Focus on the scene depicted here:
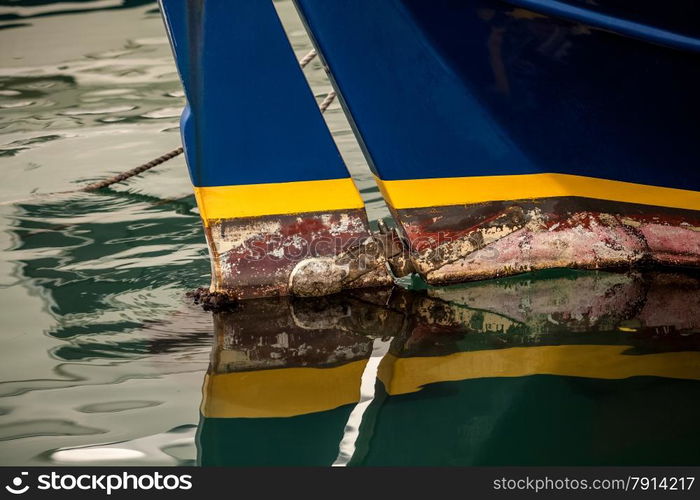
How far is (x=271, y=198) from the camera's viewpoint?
115 inches

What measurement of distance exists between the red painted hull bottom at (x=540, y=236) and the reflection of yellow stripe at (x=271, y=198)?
0.63 ft

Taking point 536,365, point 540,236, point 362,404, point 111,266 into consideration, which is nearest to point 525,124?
point 540,236

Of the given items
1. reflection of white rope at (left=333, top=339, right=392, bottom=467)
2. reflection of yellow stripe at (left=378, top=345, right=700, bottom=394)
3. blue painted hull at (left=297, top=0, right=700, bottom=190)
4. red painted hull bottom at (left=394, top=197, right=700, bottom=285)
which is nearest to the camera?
reflection of white rope at (left=333, top=339, right=392, bottom=467)

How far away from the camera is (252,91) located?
2.83 meters

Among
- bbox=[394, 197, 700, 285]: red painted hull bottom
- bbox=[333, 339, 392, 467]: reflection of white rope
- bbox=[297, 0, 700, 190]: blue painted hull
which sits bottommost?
bbox=[333, 339, 392, 467]: reflection of white rope

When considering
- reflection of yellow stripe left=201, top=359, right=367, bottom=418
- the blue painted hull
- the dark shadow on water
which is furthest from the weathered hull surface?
the dark shadow on water

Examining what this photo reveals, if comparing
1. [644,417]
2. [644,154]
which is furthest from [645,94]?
[644,417]

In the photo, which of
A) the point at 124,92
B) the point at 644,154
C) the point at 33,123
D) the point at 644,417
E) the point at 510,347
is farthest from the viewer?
the point at 124,92

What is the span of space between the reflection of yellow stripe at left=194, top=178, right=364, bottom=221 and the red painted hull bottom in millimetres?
191

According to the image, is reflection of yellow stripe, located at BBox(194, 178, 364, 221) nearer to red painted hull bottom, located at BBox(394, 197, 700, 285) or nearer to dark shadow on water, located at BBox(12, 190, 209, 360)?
red painted hull bottom, located at BBox(394, 197, 700, 285)

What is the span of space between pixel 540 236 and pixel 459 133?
404 millimetres

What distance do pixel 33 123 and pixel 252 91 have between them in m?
2.59

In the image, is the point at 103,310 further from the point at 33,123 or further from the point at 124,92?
the point at 124,92

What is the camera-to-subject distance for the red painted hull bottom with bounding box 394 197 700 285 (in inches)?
118
